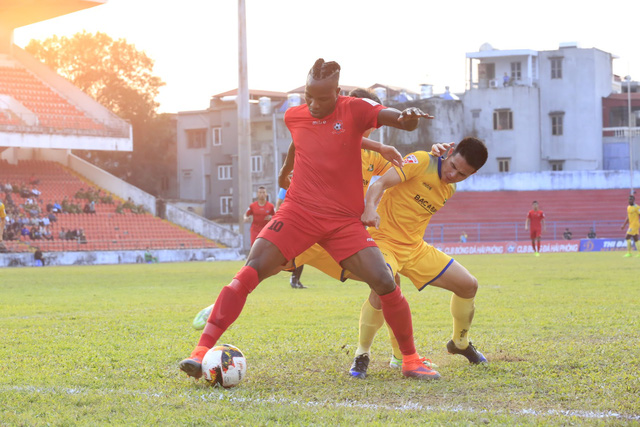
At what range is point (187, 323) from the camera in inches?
410

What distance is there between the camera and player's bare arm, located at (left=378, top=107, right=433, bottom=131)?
18.6 ft

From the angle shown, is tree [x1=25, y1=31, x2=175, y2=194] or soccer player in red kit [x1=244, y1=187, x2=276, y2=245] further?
tree [x1=25, y1=31, x2=175, y2=194]

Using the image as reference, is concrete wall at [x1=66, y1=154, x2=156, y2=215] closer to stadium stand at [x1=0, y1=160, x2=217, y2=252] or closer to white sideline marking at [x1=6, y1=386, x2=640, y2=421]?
stadium stand at [x1=0, y1=160, x2=217, y2=252]

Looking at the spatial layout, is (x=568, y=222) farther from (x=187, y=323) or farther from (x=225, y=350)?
(x=225, y=350)

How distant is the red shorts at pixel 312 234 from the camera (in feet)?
20.0

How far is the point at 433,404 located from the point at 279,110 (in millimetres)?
60610

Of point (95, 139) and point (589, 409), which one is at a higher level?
point (95, 139)

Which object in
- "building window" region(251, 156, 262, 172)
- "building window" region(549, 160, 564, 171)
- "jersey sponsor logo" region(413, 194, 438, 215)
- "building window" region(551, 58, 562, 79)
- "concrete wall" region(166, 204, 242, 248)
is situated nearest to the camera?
"jersey sponsor logo" region(413, 194, 438, 215)

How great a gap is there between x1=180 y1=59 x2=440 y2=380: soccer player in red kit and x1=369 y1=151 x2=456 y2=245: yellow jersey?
727 mm

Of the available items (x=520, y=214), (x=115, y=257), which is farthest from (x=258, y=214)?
(x=520, y=214)

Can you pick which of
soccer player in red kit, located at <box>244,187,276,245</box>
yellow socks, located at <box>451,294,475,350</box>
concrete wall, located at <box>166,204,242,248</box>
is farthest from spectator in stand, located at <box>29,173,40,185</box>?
yellow socks, located at <box>451,294,475,350</box>

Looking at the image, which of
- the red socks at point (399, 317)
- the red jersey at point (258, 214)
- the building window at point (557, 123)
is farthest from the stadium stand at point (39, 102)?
the red socks at point (399, 317)

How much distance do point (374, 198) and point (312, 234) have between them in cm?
56

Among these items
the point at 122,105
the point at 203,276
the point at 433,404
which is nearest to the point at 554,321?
the point at 433,404
